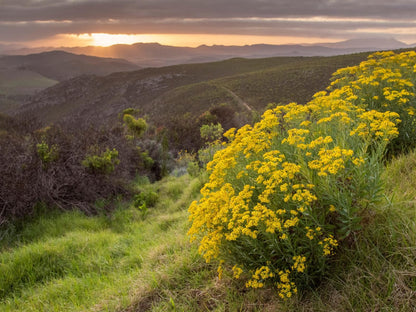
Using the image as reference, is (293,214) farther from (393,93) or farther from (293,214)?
(393,93)

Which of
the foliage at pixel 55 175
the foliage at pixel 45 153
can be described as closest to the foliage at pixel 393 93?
the foliage at pixel 55 175

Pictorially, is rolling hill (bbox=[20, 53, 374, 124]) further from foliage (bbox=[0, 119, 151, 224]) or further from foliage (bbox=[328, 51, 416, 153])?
foliage (bbox=[328, 51, 416, 153])

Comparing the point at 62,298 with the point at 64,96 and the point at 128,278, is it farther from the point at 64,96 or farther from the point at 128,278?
the point at 64,96

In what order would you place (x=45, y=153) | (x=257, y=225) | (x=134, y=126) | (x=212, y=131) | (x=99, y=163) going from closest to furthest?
(x=257, y=225) → (x=45, y=153) → (x=99, y=163) → (x=212, y=131) → (x=134, y=126)

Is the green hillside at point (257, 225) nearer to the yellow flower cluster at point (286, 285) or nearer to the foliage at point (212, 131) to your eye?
the yellow flower cluster at point (286, 285)

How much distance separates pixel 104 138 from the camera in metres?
8.80

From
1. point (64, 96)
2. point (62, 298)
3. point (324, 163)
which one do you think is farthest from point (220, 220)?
point (64, 96)

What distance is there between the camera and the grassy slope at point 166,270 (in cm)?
229

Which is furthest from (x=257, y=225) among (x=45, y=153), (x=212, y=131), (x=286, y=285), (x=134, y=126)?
(x=134, y=126)

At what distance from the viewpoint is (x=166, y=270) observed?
323 centimetres

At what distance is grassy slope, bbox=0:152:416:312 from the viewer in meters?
2.29

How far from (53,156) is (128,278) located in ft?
13.2

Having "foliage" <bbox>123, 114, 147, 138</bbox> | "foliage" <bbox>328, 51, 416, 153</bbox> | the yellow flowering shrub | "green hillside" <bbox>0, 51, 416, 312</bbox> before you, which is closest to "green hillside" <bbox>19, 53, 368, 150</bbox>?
"foliage" <bbox>123, 114, 147, 138</bbox>

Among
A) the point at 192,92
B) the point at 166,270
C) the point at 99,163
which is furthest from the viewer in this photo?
the point at 192,92
